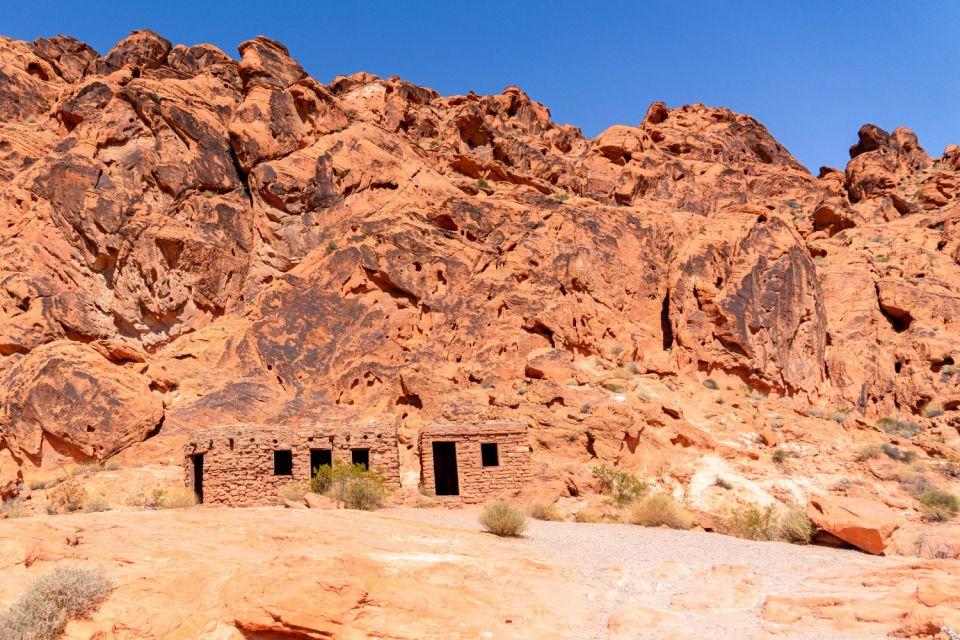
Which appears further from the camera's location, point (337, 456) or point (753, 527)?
point (337, 456)

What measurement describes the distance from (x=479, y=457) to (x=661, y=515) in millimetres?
6234

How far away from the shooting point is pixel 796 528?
11828mm

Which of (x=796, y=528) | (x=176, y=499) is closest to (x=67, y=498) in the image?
(x=176, y=499)

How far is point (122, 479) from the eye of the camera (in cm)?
1953

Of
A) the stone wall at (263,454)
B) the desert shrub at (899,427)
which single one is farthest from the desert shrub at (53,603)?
the desert shrub at (899,427)

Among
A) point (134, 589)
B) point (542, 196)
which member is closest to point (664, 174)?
point (542, 196)

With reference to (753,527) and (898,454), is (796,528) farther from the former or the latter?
(898,454)

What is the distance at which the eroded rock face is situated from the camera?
2294cm

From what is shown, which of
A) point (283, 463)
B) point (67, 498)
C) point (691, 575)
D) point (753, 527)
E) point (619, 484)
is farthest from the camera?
point (283, 463)

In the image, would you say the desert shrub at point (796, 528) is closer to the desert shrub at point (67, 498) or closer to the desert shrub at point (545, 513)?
the desert shrub at point (545, 513)

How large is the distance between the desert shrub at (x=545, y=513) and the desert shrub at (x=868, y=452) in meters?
12.2

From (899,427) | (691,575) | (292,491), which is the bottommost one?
(691,575)

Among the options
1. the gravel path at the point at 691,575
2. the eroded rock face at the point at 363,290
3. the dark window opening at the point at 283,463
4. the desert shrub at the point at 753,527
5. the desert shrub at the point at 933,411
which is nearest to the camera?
the gravel path at the point at 691,575

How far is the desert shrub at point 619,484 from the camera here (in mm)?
18578
